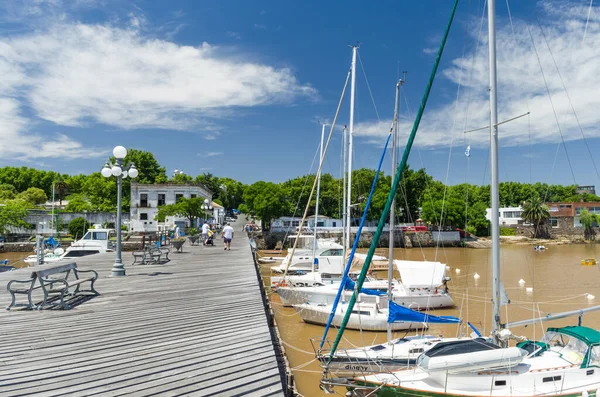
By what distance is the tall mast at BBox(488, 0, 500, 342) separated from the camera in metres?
9.53

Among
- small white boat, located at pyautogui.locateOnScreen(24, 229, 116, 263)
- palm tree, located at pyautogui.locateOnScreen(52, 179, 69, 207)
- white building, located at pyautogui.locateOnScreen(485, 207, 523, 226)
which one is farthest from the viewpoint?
palm tree, located at pyautogui.locateOnScreen(52, 179, 69, 207)

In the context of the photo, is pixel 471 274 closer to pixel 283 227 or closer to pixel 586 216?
pixel 283 227

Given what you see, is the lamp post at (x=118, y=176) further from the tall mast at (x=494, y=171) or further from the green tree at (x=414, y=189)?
the green tree at (x=414, y=189)

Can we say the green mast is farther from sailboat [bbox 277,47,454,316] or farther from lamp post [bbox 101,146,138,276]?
sailboat [bbox 277,47,454,316]

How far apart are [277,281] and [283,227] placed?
40020mm

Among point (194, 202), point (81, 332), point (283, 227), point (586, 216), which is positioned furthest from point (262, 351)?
point (586, 216)

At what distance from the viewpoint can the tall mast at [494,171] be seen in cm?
953

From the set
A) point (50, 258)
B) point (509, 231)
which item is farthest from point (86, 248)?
point (509, 231)

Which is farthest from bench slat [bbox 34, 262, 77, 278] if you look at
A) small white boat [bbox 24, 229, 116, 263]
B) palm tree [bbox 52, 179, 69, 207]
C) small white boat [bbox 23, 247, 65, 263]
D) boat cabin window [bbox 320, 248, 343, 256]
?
palm tree [bbox 52, 179, 69, 207]

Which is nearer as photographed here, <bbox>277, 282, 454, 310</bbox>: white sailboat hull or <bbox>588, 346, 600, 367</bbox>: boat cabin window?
<bbox>588, 346, 600, 367</bbox>: boat cabin window

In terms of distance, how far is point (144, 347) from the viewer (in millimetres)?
6324

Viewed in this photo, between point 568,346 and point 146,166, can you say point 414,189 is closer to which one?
point 146,166

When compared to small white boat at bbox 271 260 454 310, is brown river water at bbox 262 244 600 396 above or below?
below

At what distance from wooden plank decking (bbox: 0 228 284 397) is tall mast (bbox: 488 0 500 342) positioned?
17.2ft
